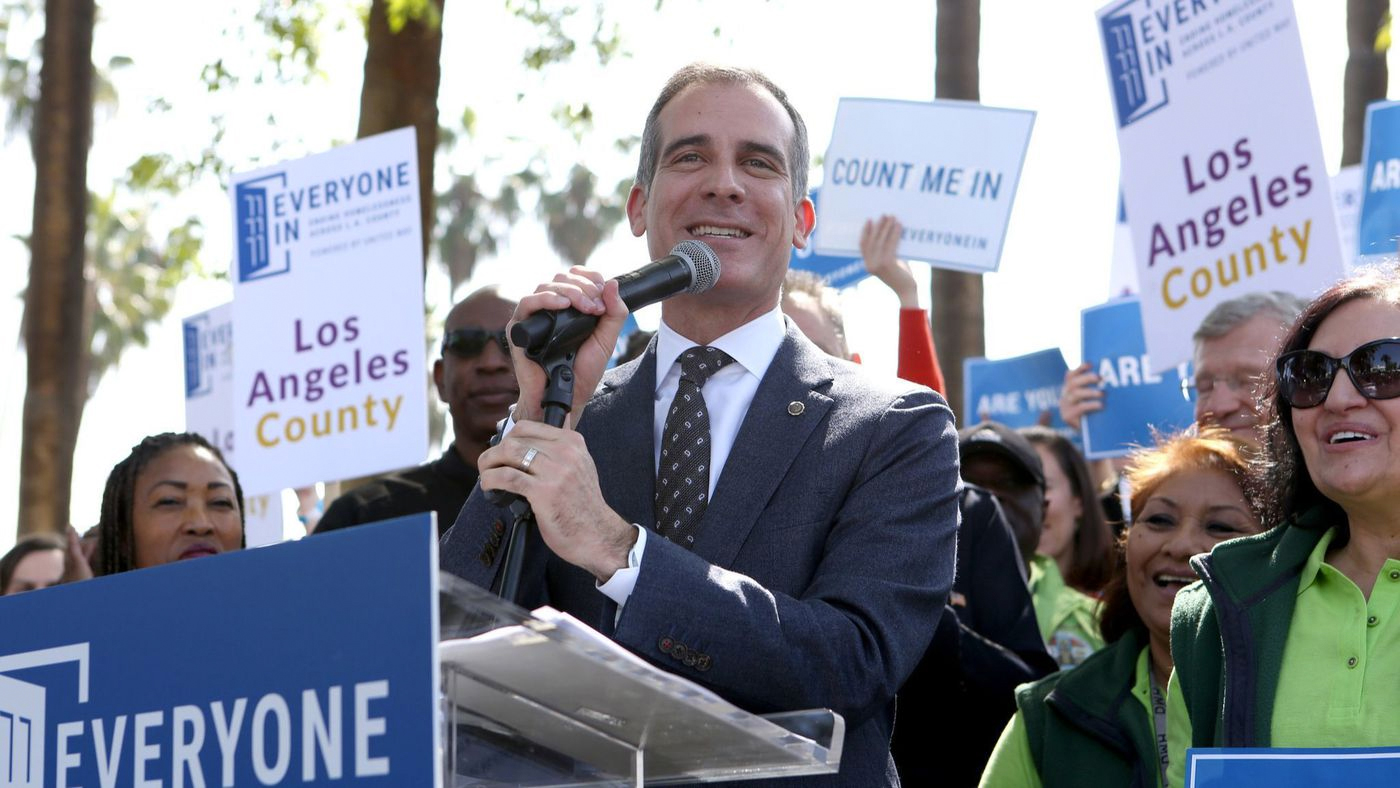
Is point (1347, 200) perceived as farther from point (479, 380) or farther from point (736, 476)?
point (736, 476)

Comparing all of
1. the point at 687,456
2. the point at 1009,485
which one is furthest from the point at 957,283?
the point at 687,456

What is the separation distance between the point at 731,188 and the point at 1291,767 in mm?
1213

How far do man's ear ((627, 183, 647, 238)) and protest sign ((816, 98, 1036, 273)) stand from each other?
3.67 m

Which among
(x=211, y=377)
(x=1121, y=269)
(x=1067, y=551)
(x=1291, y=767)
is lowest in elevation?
(x=1291, y=767)

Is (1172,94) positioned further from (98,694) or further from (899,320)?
(98,694)

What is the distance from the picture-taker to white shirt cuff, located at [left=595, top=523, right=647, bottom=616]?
2447 mm

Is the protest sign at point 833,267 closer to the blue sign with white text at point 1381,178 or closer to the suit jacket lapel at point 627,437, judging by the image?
the blue sign with white text at point 1381,178

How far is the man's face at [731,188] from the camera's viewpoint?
2.99m

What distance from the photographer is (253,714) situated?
196 cm

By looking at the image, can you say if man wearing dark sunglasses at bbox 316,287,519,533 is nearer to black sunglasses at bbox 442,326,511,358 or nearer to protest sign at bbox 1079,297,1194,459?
black sunglasses at bbox 442,326,511,358

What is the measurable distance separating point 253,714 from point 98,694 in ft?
0.82

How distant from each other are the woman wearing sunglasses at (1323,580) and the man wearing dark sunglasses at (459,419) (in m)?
2.44

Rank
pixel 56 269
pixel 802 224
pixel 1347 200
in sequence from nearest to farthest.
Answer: pixel 802 224
pixel 1347 200
pixel 56 269

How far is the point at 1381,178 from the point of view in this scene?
6430 mm
